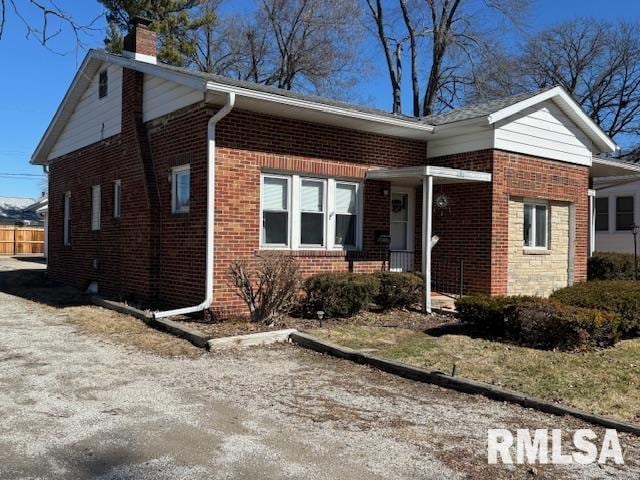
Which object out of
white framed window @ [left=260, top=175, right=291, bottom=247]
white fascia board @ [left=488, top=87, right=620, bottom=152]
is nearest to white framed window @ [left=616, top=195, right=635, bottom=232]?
white fascia board @ [left=488, top=87, right=620, bottom=152]

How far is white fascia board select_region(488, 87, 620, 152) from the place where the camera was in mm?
11562

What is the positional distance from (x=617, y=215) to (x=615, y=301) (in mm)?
14503

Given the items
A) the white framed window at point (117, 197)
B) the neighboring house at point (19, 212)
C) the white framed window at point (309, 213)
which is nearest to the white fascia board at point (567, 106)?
the white framed window at point (309, 213)

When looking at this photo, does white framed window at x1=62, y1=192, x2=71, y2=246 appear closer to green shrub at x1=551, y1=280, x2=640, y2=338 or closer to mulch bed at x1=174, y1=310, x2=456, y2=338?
mulch bed at x1=174, y1=310, x2=456, y2=338

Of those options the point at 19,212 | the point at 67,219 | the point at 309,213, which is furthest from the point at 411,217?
the point at 19,212

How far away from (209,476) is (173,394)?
2105 millimetres

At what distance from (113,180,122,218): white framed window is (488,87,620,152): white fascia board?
797 cm

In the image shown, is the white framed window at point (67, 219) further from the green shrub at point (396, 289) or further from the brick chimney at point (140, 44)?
the green shrub at point (396, 289)

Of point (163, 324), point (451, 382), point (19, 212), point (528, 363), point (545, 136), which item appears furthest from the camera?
point (19, 212)

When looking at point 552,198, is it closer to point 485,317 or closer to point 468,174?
point 468,174

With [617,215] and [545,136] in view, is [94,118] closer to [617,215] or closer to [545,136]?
[545,136]

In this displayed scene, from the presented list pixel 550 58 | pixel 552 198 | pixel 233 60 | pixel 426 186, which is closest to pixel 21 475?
pixel 426 186

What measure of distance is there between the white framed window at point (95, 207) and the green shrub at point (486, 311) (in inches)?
355

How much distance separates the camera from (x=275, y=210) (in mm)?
10844
